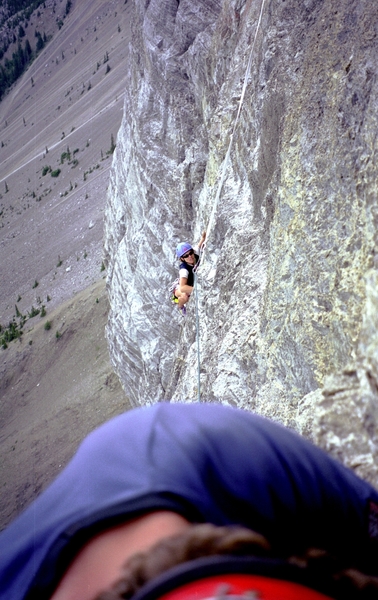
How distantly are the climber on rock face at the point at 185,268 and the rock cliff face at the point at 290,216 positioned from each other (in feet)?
3.37

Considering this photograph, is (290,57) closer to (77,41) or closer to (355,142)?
(355,142)

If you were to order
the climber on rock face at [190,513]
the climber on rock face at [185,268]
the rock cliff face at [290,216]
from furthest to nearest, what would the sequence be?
the climber on rock face at [185,268], the rock cliff face at [290,216], the climber on rock face at [190,513]

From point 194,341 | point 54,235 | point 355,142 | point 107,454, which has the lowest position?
point 54,235

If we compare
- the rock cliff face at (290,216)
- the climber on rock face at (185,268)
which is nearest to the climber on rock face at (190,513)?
the rock cliff face at (290,216)

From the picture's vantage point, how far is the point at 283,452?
1.41 metres

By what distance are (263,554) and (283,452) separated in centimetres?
39

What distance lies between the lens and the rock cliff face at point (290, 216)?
2.94 m

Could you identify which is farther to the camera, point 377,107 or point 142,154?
point 142,154

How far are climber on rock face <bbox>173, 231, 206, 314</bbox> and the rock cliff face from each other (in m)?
1.03

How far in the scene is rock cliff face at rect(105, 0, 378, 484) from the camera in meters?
2.94

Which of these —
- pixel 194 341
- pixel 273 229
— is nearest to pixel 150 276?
pixel 194 341

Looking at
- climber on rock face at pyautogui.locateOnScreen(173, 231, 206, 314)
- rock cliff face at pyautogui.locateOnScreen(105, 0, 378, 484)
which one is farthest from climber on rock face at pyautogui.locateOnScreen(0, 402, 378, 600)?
climber on rock face at pyautogui.locateOnScreen(173, 231, 206, 314)

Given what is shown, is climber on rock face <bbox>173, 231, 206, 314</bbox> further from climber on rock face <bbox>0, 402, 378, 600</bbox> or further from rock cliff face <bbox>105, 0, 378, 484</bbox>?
climber on rock face <bbox>0, 402, 378, 600</bbox>

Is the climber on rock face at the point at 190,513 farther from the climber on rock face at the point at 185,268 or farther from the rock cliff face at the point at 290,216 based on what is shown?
the climber on rock face at the point at 185,268
